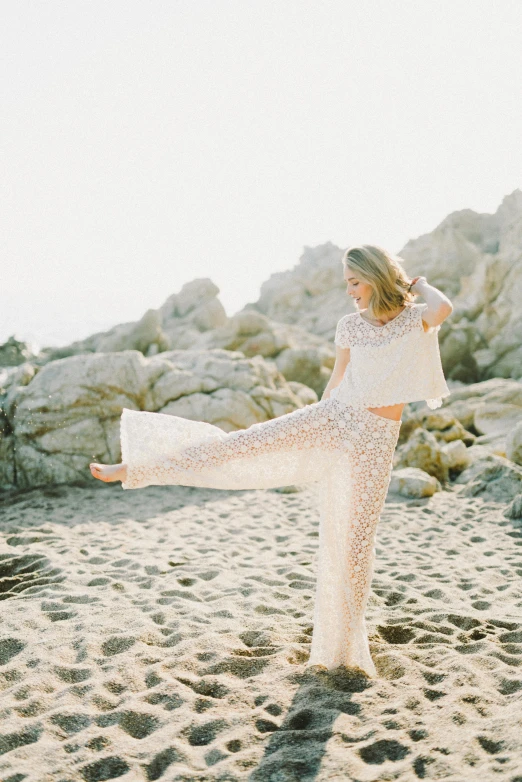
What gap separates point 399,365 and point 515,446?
7.92 m

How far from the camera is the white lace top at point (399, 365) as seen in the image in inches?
144

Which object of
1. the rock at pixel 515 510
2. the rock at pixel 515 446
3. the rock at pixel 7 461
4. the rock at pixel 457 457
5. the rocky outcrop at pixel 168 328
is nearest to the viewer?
the rock at pixel 515 510

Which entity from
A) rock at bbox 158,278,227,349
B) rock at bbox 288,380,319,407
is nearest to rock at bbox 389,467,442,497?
rock at bbox 288,380,319,407

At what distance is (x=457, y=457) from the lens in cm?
1108

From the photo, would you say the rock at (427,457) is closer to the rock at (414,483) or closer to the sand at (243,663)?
the rock at (414,483)

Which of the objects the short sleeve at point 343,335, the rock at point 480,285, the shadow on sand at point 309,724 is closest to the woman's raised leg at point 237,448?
the short sleeve at point 343,335

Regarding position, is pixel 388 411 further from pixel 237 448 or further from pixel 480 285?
pixel 480 285

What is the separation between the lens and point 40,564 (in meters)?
6.13

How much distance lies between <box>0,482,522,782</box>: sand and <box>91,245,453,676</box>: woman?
1.52 feet

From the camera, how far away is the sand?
9.41 ft

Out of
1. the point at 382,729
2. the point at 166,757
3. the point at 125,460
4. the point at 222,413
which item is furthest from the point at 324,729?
the point at 222,413

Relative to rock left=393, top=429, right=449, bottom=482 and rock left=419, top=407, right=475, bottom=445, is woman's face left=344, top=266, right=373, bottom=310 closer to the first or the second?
rock left=393, top=429, right=449, bottom=482

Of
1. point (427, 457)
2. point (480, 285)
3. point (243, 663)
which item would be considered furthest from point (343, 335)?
point (480, 285)

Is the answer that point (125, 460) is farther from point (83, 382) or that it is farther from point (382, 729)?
point (83, 382)
